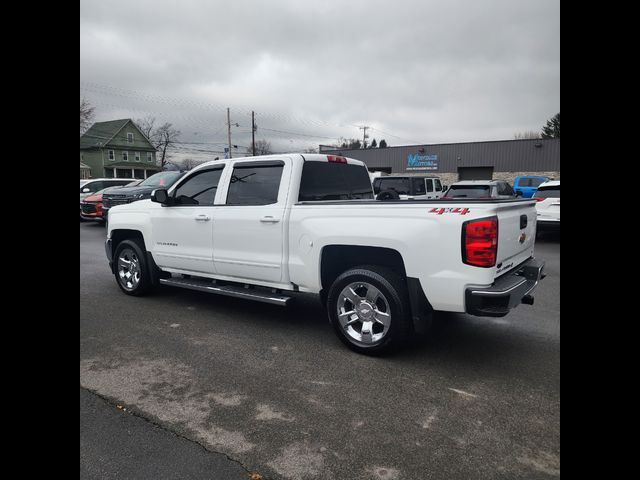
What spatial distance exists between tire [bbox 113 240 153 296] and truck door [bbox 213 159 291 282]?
150 cm

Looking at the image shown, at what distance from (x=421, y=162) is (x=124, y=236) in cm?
3675

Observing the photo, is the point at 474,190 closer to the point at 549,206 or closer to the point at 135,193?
the point at 549,206

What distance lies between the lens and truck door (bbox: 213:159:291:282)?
16.1 ft

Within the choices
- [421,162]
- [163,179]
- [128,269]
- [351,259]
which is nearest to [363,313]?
[351,259]

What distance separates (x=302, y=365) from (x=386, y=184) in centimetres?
1215

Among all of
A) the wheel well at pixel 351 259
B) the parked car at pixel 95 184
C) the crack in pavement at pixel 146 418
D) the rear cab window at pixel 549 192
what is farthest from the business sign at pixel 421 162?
the crack in pavement at pixel 146 418

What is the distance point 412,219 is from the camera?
3.96m

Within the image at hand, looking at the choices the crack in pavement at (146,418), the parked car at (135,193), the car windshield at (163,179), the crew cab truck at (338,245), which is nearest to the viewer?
the crack in pavement at (146,418)

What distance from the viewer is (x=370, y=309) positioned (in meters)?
4.28

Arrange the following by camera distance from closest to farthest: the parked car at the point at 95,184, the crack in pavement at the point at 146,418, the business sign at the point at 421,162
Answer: the crack in pavement at the point at 146,418 → the parked car at the point at 95,184 → the business sign at the point at 421,162

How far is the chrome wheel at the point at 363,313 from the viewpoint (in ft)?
13.9

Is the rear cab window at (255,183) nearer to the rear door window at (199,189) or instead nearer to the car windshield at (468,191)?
the rear door window at (199,189)
